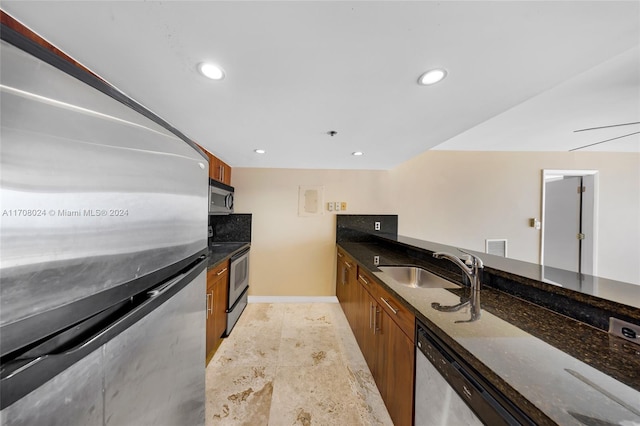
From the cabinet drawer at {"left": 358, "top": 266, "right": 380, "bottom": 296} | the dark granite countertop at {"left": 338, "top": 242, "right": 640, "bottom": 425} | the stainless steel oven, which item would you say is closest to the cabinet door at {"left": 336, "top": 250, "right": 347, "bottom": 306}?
the cabinet drawer at {"left": 358, "top": 266, "right": 380, "bottom": 296}

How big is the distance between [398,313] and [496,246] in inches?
121

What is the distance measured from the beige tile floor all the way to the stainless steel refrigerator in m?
0.97

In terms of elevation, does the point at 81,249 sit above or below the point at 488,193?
below

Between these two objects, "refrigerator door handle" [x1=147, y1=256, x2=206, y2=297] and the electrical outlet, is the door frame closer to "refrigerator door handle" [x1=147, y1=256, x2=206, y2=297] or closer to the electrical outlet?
the electrical outlet

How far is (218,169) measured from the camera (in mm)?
2621

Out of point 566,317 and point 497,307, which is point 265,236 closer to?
point 497,307

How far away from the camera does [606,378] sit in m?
0.56

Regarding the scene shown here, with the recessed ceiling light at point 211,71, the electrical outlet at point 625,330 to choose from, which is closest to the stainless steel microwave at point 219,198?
the recessed ceiling light at point 211,71

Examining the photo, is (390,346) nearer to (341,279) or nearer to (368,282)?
(368,282)

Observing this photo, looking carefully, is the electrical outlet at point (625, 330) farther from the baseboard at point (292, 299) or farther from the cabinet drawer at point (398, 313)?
the baseboard at point (292, 299)

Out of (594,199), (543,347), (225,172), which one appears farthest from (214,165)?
(594,199)

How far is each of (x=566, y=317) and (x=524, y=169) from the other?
331 cm

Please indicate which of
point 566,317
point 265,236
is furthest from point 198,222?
point 265,236

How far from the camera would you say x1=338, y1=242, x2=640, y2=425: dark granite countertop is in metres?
0.48
